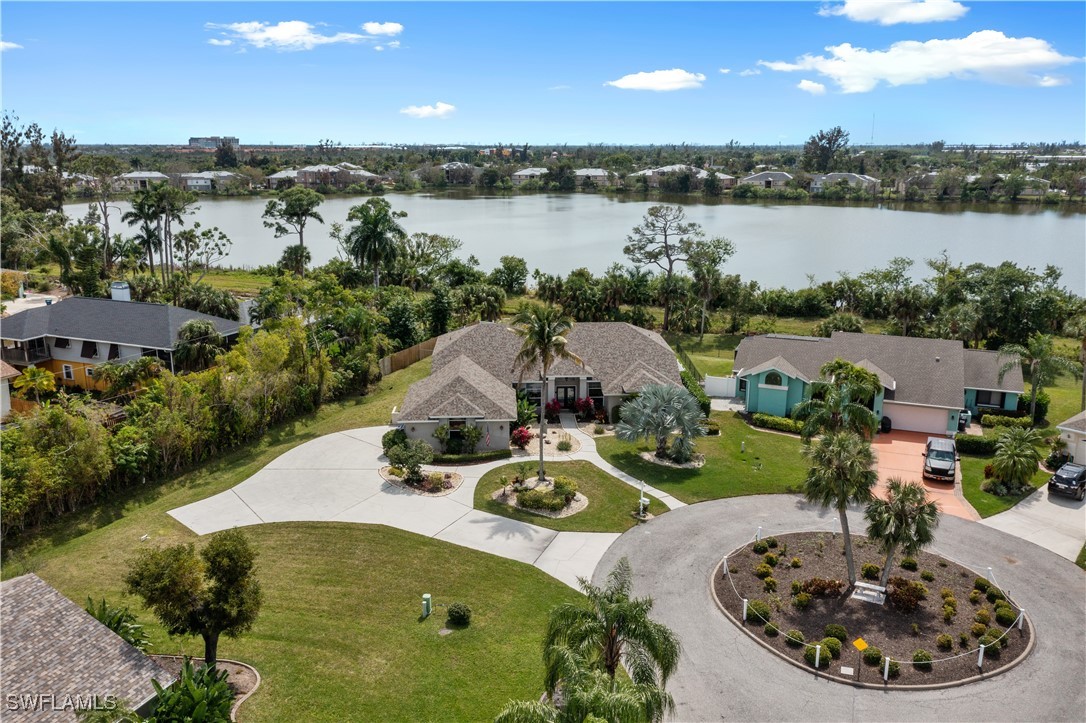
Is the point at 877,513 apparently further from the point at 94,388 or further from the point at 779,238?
the point at 779,238

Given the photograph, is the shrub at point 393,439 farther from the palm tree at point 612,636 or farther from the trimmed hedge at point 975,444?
the trimmed hedge at point 975,444

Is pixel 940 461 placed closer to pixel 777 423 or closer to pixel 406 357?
pixel 777 423

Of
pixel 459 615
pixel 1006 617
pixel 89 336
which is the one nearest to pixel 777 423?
pixel 1006 617

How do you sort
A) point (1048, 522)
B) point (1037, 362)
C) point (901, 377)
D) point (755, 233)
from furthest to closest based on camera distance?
point (755, 233) → point (901, 377) → point (1037, 362) → point (1048, 522)

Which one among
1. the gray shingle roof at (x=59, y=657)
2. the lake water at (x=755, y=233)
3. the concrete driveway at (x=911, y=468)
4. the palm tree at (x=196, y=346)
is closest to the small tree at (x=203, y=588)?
the gray shingle roof at (x=59, y=657)

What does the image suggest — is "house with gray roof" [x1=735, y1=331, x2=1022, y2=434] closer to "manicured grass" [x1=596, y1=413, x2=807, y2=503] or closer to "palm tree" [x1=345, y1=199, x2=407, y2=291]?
"manicured grass" [x1=596, y1=413, x2=807, y2=503]
